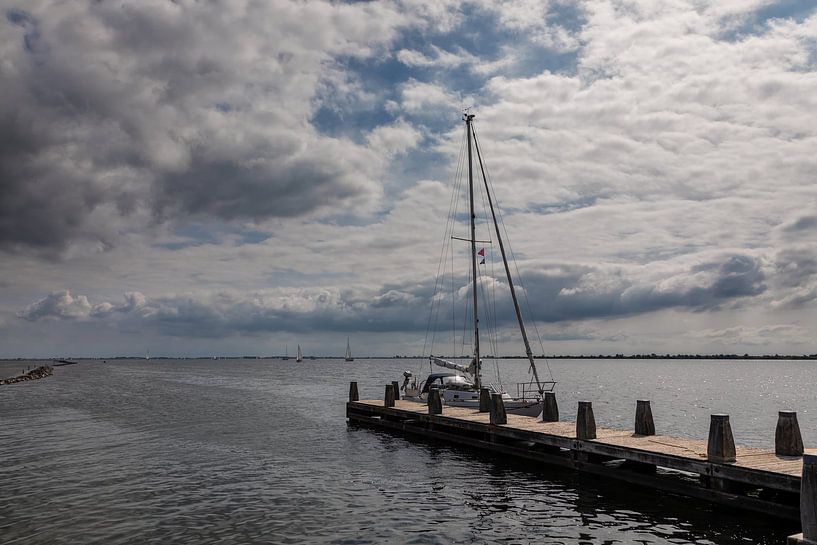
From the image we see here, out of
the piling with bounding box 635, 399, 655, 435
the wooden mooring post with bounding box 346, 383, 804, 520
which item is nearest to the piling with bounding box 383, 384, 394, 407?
the wooden mooring post with bounding box 346, 383, 804, 520

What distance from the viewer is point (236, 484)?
22.2 metres

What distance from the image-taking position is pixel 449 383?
40406 mm

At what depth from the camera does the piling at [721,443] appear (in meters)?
17.4

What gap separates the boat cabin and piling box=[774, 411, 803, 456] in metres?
22.8

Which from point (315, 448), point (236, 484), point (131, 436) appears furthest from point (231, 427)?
point (236, 484)

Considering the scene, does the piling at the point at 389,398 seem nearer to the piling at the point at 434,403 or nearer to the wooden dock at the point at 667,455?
the piling at the point at 434,403

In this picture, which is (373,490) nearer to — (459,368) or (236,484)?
(236,484)

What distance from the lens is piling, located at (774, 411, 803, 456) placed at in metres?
17.8

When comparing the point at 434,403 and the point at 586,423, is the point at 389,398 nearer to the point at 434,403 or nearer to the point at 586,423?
the point at 434,403

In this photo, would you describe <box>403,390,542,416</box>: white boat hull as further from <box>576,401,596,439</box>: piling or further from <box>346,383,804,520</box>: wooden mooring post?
<box>576,401,596,439</box>: piling

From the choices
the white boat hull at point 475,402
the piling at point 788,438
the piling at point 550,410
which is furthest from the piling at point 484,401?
the piling at point 788,438

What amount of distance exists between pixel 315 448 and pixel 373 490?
10.4m

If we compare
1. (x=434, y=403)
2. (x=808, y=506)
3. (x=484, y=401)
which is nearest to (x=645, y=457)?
(x=808, y=506)

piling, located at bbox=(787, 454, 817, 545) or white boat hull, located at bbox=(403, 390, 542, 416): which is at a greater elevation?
piling, located at bbox=(787, 454, 817, 545)
